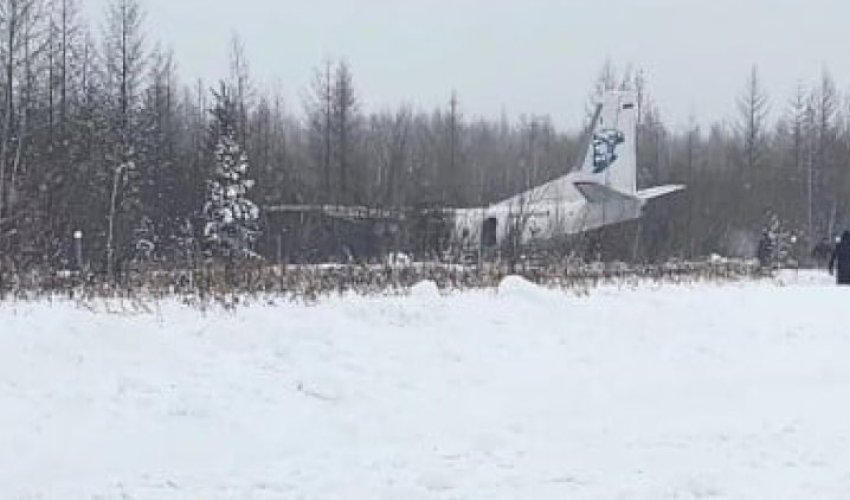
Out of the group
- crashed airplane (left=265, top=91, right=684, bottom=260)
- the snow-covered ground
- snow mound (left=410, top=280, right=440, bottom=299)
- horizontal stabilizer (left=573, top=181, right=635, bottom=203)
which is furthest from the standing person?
horizontal stabilizer (left=573, top=181, right=635, bottom=203)

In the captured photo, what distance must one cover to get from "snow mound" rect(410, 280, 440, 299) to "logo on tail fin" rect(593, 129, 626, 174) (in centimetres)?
3502

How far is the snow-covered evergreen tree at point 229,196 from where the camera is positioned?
47688mm

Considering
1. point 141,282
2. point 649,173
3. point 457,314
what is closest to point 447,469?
point 457,314

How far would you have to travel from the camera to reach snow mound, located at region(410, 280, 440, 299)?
51.9 ft

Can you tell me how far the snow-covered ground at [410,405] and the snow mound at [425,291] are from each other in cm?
9

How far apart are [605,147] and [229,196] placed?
14625 millimetres

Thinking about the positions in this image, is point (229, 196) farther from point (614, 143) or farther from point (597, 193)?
point (614, 143)

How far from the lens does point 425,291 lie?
16.5 metres

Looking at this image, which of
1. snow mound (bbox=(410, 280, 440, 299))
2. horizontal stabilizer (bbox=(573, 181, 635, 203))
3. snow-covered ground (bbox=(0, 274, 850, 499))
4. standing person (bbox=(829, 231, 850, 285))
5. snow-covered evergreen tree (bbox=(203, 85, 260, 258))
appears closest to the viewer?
snow-covered ground (bbox=(0, 274, 850, 499))

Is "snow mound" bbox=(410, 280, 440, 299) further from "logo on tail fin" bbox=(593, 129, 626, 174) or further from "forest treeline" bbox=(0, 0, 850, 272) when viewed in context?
"logo on tail fin" bbox=(593, 129, 626, 174)

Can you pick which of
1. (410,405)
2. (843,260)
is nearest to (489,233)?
(843,260)

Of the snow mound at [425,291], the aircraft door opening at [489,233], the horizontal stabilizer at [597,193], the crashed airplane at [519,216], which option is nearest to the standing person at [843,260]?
the crashed airplane at [519,216]

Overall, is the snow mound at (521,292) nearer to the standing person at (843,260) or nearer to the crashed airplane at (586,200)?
the standing person at (843,260)

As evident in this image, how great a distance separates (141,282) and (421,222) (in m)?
23.6
